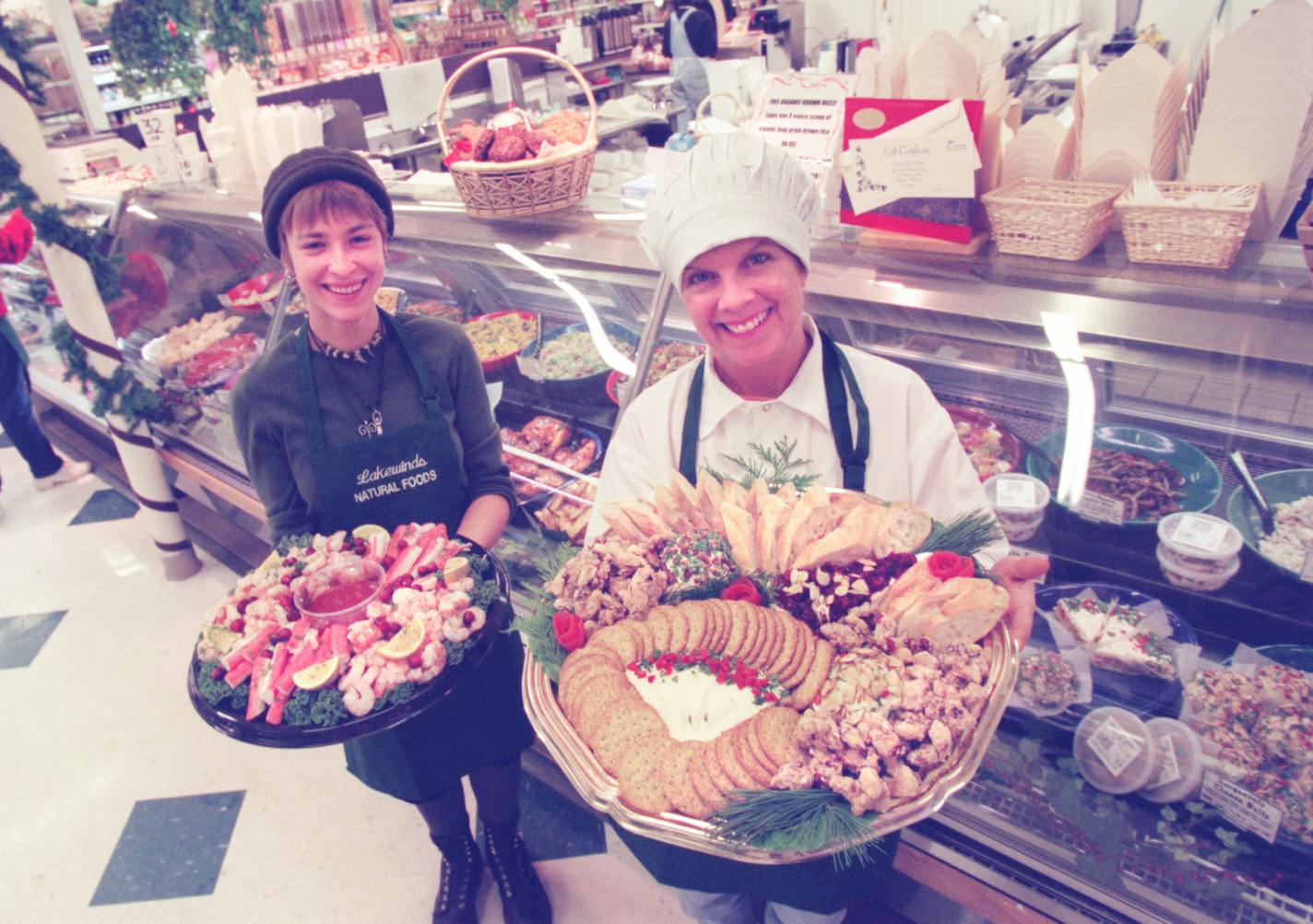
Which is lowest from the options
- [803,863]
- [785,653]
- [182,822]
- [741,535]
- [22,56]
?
[182,822]

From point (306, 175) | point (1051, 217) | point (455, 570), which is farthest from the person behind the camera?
point (455, 570)

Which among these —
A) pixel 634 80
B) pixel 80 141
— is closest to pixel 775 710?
pixel 80 141

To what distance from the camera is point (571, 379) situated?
10.7 ft

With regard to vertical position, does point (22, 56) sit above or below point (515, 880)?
above

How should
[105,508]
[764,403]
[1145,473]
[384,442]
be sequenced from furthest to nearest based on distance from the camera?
[105,508] → [384,442] → [1145,473] → [764,403]

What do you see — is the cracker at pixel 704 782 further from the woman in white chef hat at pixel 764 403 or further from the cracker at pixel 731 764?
the woman in white chef hat at pixel 764 403

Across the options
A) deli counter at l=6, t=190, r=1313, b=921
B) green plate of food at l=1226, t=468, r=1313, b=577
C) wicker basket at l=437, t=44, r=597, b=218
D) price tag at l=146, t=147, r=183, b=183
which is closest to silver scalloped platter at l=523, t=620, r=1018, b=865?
deli counter at l=6, t=190, r=1313, b=921

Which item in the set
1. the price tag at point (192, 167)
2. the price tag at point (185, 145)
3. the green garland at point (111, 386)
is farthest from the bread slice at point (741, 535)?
the price tag at point (185, 145)

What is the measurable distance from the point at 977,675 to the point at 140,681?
3964mm

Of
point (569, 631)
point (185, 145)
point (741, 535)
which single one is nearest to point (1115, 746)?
point (741, 535)

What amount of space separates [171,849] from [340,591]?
1731 millimetres

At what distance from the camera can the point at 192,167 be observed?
168 inches

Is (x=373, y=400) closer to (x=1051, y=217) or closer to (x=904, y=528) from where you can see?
(x=904, y=528)

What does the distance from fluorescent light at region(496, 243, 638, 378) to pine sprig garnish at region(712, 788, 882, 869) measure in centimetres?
175
